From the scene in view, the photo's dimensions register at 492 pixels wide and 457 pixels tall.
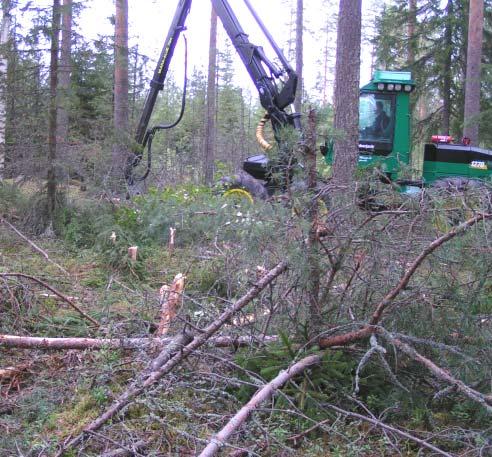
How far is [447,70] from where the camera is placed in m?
17.9

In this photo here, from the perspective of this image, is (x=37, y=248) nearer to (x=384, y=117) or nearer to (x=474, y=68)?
(x=384, y=117)

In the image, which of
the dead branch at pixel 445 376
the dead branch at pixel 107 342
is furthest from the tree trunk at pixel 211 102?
the dead branch at pixel 445 376

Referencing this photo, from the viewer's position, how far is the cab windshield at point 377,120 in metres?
11.7

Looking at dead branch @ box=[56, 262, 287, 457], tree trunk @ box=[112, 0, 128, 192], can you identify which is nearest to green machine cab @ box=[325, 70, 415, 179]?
tree trunk @ box=[112, 0, 128, 192]

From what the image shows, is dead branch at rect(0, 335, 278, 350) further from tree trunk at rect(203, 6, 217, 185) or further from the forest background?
tree trunk at rect(203, 6, 217, 185)

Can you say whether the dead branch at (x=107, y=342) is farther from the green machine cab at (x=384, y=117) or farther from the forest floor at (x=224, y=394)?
the green machine cab at (x=384, y=117)

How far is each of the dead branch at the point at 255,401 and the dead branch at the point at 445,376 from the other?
56cm

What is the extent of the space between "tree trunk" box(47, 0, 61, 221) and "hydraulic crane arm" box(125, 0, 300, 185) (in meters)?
1.44

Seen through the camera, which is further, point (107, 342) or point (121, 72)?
point (121, 72)

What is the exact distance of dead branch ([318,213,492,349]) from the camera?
3542 mm

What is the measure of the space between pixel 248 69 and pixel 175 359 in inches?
308

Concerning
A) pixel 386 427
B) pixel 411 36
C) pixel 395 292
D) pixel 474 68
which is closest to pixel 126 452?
pixel 386 427

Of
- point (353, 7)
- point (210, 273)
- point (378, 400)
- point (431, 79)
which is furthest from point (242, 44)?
point (431, 79)

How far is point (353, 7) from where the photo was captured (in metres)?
8.50
